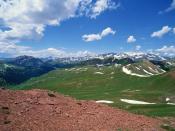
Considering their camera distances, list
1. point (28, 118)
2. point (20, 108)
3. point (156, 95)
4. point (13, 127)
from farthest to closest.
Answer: point (156, 95) → point (20, 108) → point (28, 118) → point (13, 127)

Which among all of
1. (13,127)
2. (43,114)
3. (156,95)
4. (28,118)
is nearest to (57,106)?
(43,114)

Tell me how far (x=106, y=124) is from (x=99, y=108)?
14.6 ft

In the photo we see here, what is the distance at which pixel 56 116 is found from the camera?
28.2 meters

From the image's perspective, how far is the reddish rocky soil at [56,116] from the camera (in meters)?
25.6

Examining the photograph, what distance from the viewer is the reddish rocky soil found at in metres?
25.6

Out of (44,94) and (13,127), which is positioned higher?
(44,94)

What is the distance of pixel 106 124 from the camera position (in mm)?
28641

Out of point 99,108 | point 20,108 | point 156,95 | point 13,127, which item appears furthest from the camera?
point 156,95

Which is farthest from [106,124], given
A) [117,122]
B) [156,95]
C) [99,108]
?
[156,95]

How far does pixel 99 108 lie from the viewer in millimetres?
33000

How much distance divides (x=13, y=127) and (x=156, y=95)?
98.0m

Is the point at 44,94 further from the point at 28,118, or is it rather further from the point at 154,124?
the point at 154,124

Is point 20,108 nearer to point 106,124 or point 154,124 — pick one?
point 106,124

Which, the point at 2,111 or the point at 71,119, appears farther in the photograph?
the point at 71,119
